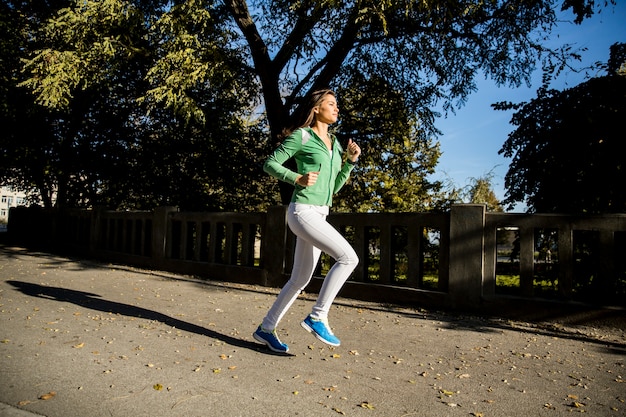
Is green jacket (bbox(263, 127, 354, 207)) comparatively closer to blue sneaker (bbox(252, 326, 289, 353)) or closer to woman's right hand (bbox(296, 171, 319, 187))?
woman's right hand (bbox(296, 171, 319, 187))

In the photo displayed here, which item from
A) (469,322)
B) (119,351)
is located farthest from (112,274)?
(469,322)

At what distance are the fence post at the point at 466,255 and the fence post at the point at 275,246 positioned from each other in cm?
312

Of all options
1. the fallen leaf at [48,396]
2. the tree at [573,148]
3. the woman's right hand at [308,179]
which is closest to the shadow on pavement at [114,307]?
the woman's right hand at [308,179]

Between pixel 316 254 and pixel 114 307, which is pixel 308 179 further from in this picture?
pixel 114 307

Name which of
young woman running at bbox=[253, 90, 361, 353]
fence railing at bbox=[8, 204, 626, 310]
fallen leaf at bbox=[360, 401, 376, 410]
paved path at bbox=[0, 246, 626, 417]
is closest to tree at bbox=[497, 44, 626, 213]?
fence railing at bbox=[8, 204, 626, 310]

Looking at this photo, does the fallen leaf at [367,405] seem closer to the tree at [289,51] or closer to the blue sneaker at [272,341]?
the blue sneaker at [272,341]

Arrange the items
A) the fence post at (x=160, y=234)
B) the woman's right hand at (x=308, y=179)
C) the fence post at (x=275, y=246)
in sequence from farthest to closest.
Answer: the fence post at (x=160, y=234)
the fence post at (x=275, y=246)
the woman's right hand at (x=308, y=179)

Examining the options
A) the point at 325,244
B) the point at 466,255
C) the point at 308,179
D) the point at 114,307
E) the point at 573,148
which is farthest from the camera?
the point at 573,148

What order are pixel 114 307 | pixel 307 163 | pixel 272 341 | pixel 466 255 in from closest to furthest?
pixel 307 163 < pixel 272 341 < pixel 114 307 < pixel 466 255

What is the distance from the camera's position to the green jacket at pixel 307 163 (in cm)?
410

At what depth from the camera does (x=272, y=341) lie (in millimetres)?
4320

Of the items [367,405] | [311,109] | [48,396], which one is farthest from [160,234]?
[367,405]

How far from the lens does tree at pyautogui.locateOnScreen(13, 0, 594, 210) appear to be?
38.7 feet

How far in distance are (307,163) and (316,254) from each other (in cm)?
81
